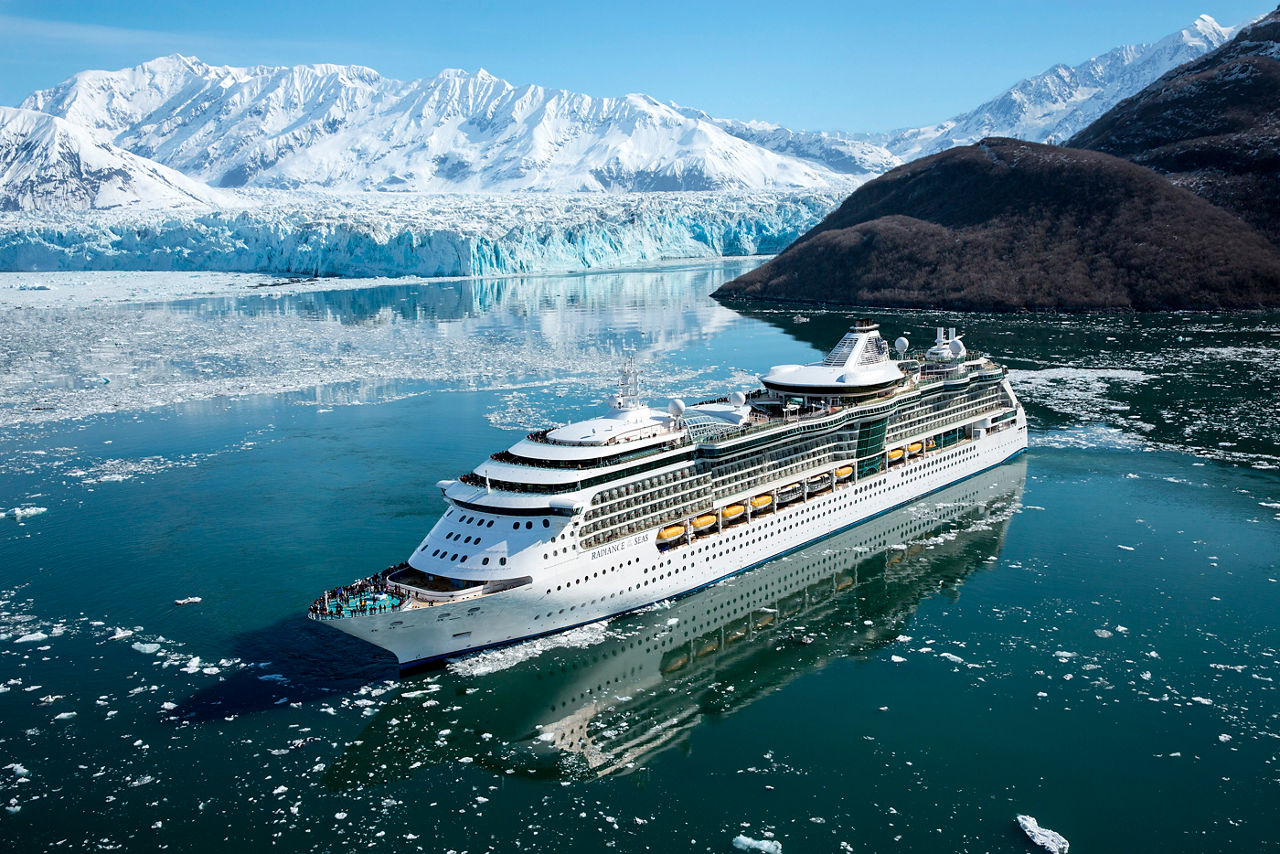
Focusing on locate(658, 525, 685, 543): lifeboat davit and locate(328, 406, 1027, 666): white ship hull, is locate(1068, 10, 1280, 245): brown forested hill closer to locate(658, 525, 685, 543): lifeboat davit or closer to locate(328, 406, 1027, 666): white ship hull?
locate(328, 406, 1027, 666): white ship hull

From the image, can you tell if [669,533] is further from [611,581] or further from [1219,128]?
[1219,128]

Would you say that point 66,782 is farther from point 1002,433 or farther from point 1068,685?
point 1002,433

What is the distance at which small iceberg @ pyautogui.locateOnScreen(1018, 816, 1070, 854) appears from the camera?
14.8m

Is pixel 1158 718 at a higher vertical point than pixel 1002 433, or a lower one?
lower

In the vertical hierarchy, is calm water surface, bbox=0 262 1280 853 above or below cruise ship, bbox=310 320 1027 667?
below

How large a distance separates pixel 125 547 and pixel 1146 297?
76314 millimetres

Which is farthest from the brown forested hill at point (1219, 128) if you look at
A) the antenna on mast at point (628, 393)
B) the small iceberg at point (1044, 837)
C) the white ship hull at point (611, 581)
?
the small iceberg at point (1044, 837)

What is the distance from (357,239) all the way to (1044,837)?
4302 inches

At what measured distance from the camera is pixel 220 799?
16.3 metres

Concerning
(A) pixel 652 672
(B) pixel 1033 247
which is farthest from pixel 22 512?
(B) pixel 1033 247

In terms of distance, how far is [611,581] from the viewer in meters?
22.4

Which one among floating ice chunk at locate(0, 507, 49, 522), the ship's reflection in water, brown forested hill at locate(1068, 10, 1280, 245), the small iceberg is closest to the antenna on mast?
the ship's reflection in water

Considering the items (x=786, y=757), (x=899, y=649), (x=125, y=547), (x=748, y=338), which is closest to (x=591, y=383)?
(x=748, y=338)

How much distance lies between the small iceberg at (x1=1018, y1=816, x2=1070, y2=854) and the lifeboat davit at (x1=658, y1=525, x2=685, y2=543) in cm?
1062
